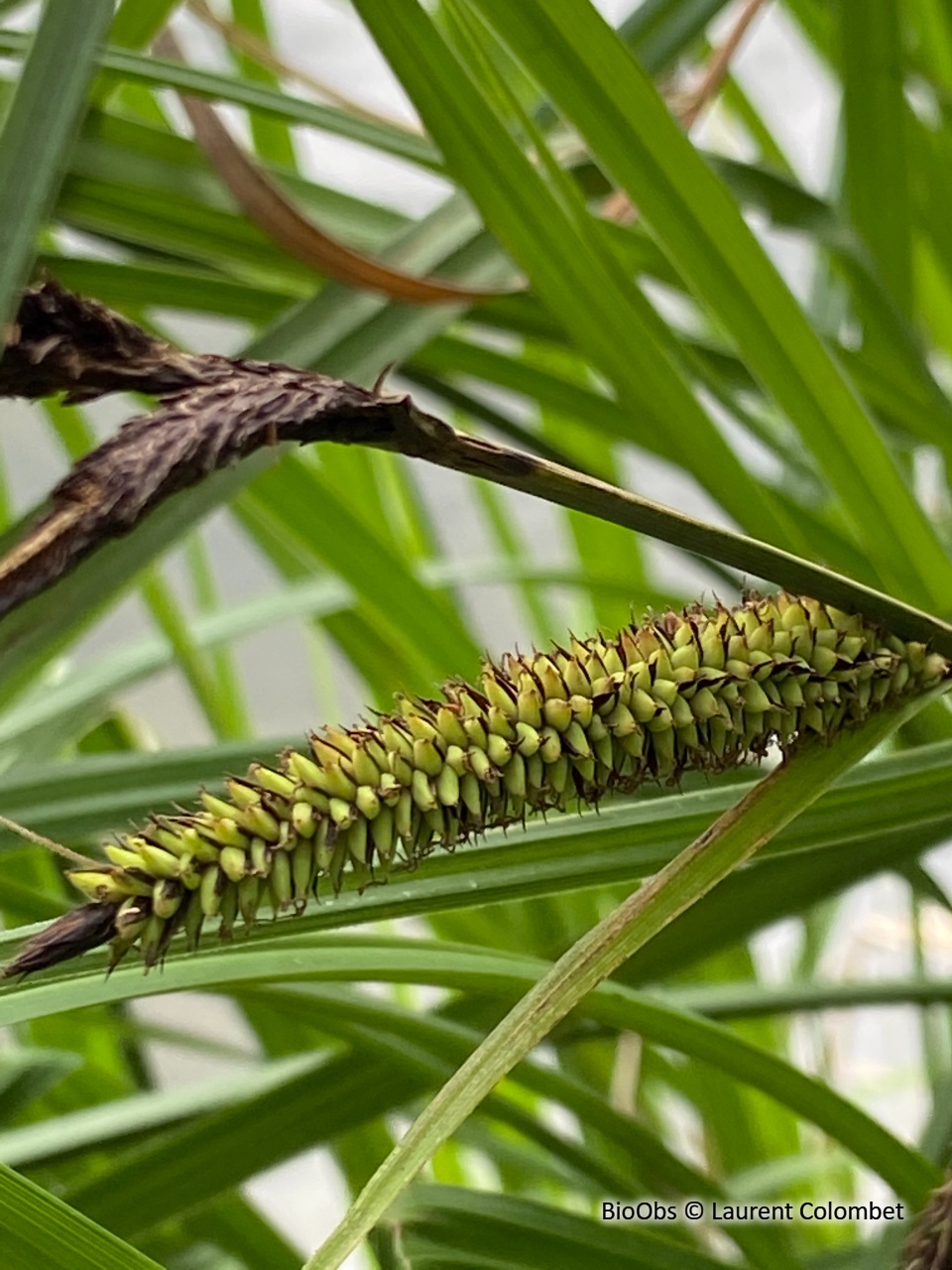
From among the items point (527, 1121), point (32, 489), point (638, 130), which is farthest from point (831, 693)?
point (32, 489)

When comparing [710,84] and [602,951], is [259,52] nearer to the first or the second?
[710,84]

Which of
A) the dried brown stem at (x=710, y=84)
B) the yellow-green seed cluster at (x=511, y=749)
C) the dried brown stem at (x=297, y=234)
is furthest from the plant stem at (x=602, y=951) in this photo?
the dried brown stem at (x=710, y=84)

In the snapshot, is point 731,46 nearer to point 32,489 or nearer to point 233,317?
point 233,317

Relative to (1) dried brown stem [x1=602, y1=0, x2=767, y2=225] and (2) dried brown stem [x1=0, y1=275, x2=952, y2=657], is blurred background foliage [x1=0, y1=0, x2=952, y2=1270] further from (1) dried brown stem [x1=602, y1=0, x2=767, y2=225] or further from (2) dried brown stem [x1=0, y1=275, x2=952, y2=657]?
(2) dried brown stem [x1=0, y1=275, x2=952, y2=657]

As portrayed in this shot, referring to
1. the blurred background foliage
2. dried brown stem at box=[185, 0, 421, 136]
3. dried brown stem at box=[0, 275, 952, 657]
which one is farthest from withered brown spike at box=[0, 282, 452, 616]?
dried brown stem at box=[185, 0, 421, 136]

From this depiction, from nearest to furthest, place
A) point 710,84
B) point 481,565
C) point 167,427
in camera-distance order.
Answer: point 167,427
point 710,84
point 481,565

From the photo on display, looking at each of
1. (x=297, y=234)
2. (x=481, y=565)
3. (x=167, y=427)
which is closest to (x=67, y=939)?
Result: (x=167, y=427)

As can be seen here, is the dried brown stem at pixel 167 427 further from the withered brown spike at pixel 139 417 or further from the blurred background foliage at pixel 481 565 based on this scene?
the blurred background foliage at pixel 481 565
